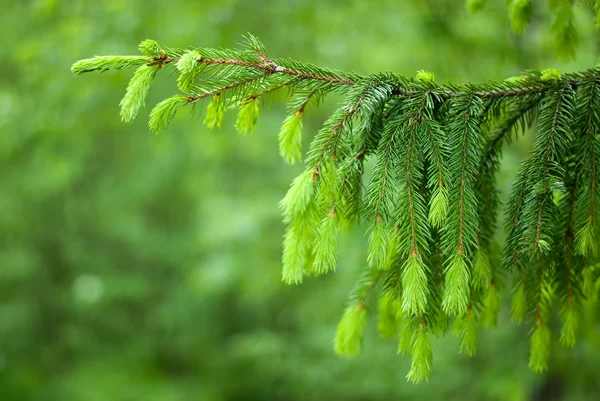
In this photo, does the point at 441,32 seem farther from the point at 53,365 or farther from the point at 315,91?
the point at 53,365

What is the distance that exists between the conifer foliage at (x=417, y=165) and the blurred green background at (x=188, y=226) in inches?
68.4

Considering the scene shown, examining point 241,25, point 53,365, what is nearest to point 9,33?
point 241,25

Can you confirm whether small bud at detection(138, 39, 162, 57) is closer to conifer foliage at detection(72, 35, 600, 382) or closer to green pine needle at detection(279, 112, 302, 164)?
conifer foliage at detection(72, 35, 600, 382)

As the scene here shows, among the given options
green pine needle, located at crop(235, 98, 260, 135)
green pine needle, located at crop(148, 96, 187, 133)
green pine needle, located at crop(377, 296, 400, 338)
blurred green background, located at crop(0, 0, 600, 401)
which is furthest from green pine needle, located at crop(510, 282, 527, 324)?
blurred green background, located at crop(0, 0, 600, 401)

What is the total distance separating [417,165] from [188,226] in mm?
7505

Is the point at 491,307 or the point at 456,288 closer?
the point at 456,288

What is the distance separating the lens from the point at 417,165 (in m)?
1.28

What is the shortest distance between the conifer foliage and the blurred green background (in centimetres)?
174


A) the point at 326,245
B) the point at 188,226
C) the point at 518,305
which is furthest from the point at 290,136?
the point at 188,226

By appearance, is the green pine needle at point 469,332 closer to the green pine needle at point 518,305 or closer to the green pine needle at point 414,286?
the green pine needle at point 518,305

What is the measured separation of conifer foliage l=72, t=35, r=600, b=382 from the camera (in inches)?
48.2

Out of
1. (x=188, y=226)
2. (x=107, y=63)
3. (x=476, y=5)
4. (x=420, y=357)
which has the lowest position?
(x=420, y=357)

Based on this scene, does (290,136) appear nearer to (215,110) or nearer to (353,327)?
(215,110)

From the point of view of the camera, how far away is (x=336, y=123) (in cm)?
128
